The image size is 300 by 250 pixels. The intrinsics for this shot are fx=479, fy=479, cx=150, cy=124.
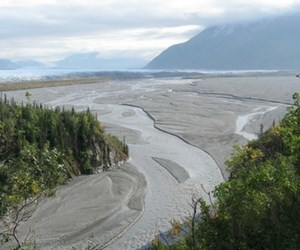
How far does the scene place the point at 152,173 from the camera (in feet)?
132

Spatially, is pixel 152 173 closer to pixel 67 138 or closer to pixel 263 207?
pixel 67 138

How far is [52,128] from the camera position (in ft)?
128

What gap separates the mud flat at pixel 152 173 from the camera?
28000 mm

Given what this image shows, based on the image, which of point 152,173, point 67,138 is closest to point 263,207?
point 152,173

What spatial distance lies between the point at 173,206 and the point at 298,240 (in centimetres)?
1997

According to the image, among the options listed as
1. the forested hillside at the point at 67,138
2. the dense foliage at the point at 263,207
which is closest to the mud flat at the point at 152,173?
the forested hillside at the point at 67,138

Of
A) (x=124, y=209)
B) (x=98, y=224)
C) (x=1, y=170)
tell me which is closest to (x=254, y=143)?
(x=124, y=209)

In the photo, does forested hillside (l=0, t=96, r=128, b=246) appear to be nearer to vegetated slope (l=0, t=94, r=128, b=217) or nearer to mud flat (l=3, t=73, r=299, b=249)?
vegetated slope (l=0, t=94, r=128, b=217)

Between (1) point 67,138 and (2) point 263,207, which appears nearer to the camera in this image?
(2) point 263,207

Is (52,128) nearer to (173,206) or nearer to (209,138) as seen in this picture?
(173,206)

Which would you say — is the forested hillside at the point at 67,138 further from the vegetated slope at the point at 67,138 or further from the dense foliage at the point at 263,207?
Result: the dense foliage at the point at 263,207

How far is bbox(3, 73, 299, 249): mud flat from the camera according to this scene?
91.9ft

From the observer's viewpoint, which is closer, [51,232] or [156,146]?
[51,232]

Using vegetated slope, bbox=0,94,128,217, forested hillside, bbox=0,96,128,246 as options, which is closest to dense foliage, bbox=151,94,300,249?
vegetated slope, bbox=0,94,128,217
